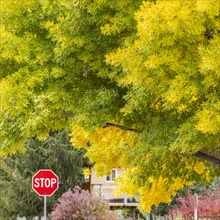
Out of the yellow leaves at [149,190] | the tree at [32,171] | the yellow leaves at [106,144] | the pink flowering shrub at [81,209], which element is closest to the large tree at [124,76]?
the yellow leaves at [106,144]

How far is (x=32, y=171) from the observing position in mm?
46125

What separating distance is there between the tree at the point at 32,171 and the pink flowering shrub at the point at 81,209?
8238mm

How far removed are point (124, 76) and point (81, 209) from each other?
17625 millimetres

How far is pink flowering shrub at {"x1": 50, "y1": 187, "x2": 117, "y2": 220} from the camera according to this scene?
120ft

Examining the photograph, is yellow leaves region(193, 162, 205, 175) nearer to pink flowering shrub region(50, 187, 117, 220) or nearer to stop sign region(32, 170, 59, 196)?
stop sign region(32, 170, 59, 196)

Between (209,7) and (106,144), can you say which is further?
(106,144)

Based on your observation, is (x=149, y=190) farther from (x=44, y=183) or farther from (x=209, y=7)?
(x=209, y=7)

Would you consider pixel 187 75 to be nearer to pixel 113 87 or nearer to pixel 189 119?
pixel 189 119

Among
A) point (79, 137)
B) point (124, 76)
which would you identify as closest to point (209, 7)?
point (124, 76)

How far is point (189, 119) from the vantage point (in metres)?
19.0

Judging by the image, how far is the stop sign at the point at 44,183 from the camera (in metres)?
34.0

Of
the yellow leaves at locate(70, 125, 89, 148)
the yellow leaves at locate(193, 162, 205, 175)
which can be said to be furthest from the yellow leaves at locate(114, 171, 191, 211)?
the yellow leaves at locate(193, 162, 205, 175)

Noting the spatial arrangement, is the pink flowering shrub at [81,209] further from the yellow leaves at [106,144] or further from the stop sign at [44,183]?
A: the yellow leaves at [106,144]

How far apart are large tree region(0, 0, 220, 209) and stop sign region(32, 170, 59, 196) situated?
425 inches
